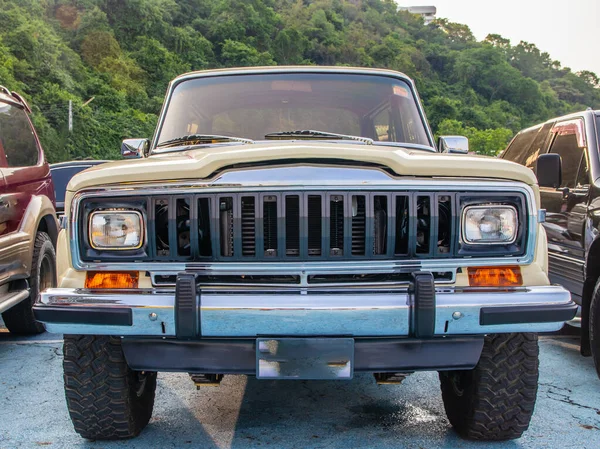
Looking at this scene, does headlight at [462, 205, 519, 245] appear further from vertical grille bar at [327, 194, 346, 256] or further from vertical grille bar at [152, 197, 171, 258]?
vertical grille bar at [152, 197, 171, 258]

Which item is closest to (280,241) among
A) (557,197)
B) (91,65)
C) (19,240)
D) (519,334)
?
(519,334)

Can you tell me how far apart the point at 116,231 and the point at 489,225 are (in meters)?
1.60

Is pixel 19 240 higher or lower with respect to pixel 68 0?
lower

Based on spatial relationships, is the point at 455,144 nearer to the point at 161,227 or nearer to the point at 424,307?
the point at 424,307

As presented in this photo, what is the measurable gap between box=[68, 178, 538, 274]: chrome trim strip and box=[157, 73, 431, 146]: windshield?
122 centimetres

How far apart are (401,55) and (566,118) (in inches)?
4155

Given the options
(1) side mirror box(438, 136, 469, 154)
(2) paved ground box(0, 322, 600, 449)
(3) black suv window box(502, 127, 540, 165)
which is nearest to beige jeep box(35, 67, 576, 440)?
(2) paved ground box(0, 322, 600, 449)

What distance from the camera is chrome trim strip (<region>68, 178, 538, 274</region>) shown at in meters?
2.62

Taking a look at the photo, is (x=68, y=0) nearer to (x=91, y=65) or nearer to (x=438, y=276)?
(x=91, y=65)

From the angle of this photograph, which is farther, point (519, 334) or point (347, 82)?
point (347, 82)

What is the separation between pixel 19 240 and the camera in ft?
16.3

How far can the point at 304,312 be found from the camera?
247 cm

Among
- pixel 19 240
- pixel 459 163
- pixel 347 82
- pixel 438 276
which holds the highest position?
pixel 347 82

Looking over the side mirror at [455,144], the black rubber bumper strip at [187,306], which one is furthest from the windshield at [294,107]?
the black rubber bumper strip at [187,306]
